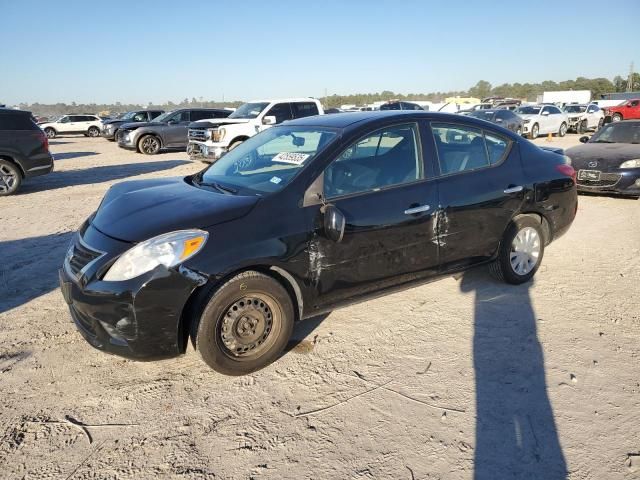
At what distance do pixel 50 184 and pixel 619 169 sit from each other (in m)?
12.4

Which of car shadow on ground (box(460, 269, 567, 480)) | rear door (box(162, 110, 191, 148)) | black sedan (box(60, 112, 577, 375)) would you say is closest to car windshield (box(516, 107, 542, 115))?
rear door (box(162, 110, 191, 148))

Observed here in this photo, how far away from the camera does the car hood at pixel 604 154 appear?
850 cm

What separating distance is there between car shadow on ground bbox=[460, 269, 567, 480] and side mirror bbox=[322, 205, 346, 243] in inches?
53.8

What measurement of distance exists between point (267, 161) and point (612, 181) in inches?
284

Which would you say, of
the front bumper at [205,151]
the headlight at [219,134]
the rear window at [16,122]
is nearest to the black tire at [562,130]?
the headlight at [219,134]

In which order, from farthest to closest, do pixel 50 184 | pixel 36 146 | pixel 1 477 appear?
pixel 50 184
pixel 36 146
pixel 1 477

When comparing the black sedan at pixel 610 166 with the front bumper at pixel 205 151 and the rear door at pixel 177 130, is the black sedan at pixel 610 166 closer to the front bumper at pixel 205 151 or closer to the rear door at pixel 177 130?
the front bumper at pixel 205 151

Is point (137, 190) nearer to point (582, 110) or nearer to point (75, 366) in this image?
point (75, 366)

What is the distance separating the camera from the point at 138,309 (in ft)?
9.36

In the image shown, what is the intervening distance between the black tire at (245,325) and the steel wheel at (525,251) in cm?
249

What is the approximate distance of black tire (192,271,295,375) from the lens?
3027 millimetres

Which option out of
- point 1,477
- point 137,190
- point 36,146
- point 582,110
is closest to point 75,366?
point 1,477

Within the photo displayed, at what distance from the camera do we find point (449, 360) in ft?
11.3

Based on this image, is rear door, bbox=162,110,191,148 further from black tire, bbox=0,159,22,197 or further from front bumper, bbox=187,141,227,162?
black tire, bbox=0,159,22,197
